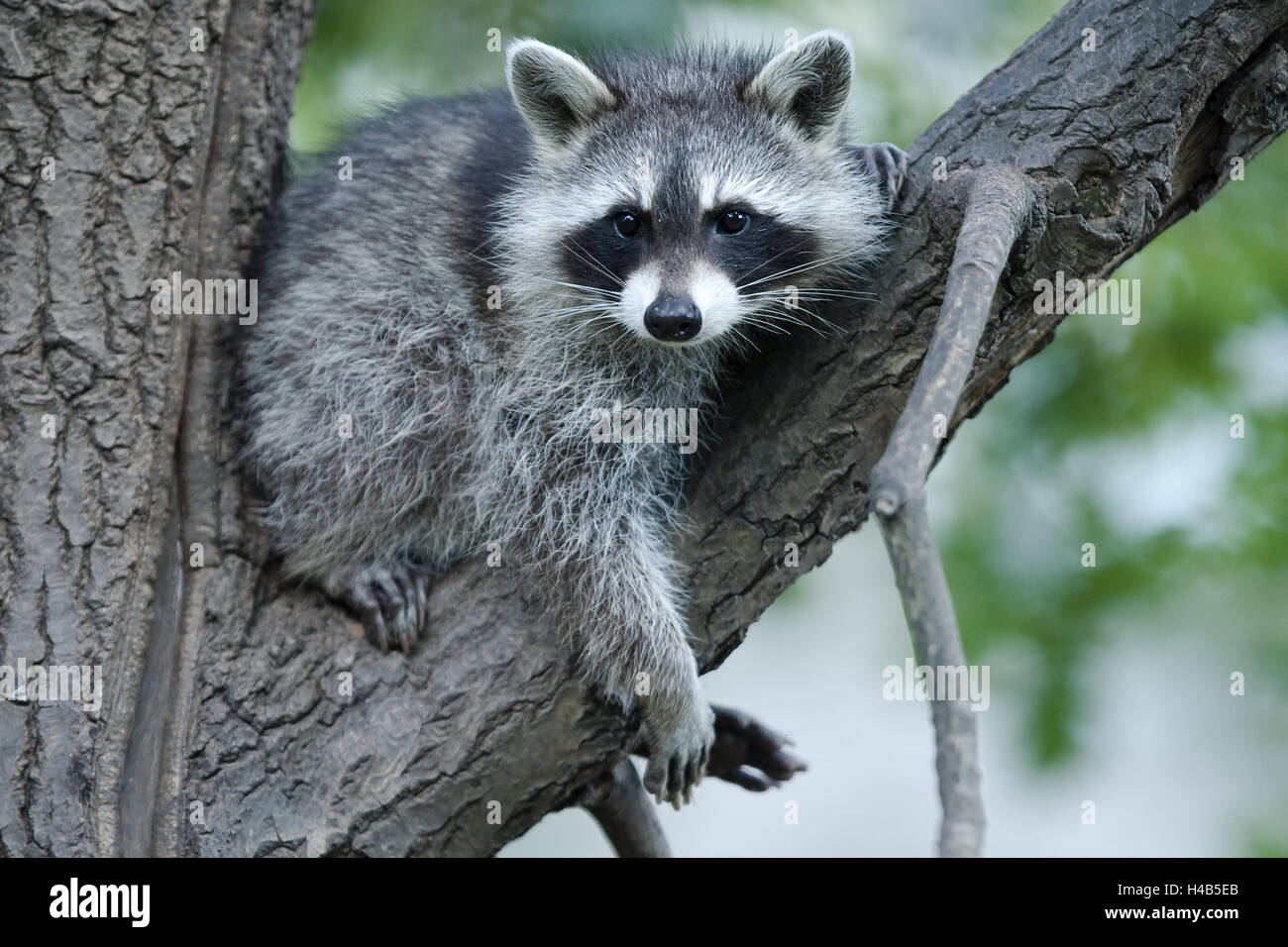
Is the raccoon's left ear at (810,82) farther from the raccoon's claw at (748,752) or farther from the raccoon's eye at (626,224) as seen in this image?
the raccoon's claw at (748,752)

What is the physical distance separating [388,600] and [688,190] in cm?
156

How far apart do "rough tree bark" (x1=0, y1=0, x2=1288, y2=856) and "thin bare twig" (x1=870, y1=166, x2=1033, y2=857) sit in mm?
958

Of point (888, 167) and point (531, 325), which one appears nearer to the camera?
point (888, 167)

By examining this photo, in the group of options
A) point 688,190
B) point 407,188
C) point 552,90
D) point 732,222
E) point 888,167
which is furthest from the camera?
point 407,188

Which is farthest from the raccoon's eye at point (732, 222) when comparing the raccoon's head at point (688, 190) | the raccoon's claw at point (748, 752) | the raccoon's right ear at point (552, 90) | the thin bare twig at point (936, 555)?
the raccoon's claw at point (748, 752)

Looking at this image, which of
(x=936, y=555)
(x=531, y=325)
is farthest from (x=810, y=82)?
(x=936, y=555)

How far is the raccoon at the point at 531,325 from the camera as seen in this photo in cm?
392

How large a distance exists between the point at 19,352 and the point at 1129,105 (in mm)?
3024

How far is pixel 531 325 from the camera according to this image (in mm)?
4074

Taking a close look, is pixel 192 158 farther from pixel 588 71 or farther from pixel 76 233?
pixel 588 71

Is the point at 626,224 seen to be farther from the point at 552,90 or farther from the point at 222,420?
the point at 222,420

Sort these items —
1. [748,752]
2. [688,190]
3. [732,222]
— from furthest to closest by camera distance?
[748,752]
[732,222]
[688,190]

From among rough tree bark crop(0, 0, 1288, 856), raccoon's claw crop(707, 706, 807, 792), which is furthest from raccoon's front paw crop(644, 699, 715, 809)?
raccoon's claw crop(707, 706, 807, 792)

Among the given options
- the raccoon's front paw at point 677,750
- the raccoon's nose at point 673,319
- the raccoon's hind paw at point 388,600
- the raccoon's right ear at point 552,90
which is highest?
the raccoon's right ear at point 552,90
